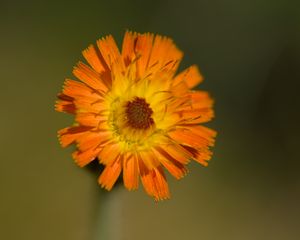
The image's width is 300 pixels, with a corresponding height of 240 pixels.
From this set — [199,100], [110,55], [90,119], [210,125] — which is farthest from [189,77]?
Answer: [210,125]

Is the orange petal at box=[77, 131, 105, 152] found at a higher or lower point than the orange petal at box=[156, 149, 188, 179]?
higher

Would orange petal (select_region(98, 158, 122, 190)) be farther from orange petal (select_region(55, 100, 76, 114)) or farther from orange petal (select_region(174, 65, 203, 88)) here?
orange petal (select_region(174, 65, 203, 88))

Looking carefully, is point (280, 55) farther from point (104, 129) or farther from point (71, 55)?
point (104, 129)

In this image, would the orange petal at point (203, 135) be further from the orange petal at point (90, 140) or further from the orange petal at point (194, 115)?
the orange petal at point (90, 140)

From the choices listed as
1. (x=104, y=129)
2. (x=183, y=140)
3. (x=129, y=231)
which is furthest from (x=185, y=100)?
(x=129, y=231)

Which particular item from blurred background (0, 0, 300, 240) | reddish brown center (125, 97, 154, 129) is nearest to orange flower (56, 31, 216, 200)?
reddish brown center (125, 97, 154, 129)

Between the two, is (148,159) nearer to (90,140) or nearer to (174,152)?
(174,152)

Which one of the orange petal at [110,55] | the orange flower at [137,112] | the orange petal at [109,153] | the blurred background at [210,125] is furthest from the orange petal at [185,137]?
the blurred background at [210,125]
